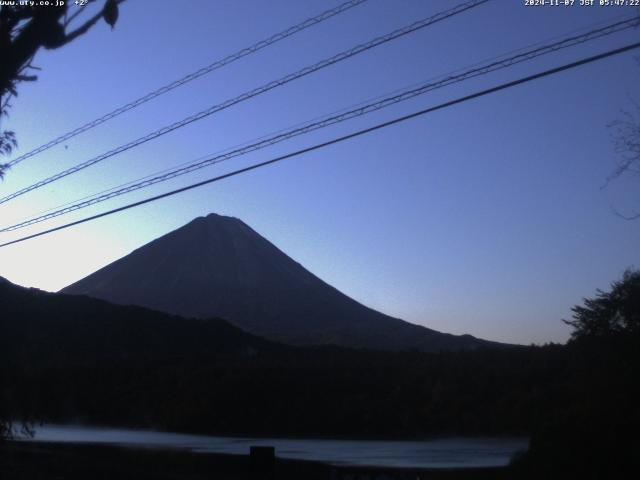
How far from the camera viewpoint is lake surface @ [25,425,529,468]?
2162 cm

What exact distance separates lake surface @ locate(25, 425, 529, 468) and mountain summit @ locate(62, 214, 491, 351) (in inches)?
1809

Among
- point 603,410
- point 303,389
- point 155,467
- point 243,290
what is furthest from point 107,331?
point 603,410

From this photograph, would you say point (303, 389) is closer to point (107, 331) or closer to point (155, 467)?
point (155, 467)

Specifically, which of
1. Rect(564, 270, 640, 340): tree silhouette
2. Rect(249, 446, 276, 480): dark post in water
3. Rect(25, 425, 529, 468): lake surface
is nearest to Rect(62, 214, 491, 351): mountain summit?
Rect(25, 425, 529, 468): lake surface

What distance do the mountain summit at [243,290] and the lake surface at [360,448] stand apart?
4596 cm

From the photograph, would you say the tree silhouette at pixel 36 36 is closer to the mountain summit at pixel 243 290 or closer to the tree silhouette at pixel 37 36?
the tree silhouette at pixel 37 36

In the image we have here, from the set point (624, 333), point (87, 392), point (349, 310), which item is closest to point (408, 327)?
point (349, 310)

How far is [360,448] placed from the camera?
1051 inches

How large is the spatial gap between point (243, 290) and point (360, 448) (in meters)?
79.5

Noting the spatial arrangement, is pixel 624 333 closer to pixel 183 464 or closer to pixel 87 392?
pixel 183 464

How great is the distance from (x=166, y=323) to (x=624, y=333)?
5117 centimetres

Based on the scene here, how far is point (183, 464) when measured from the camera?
68.3 feet

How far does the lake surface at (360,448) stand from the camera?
70.9 ft

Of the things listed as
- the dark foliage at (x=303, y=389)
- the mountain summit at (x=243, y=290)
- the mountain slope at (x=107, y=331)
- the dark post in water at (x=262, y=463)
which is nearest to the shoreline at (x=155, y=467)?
the dark post in water at (x=262, y=463)
